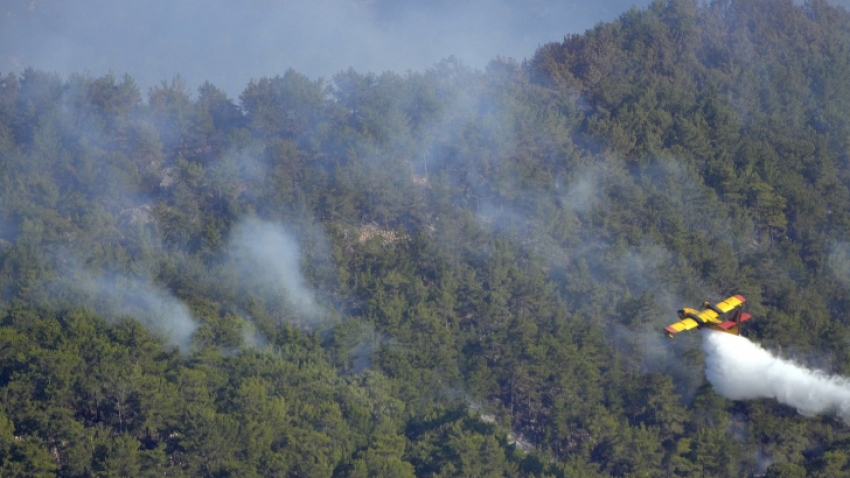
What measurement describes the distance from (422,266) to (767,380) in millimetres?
16583

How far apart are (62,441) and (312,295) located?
47.7ft

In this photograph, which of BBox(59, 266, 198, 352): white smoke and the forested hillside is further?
BBox(59, 266, 198, 352): white smoke

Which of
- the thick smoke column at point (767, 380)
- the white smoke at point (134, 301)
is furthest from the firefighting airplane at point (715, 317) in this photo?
the white smoke at point (134, 301)

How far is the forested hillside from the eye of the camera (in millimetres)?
43625

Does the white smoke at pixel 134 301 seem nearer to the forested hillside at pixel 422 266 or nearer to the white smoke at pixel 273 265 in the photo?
the forested hillside at pixel 422 266

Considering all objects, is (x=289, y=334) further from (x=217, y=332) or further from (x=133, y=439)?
(x=133, y=439)

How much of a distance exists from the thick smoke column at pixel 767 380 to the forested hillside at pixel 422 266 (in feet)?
1.72

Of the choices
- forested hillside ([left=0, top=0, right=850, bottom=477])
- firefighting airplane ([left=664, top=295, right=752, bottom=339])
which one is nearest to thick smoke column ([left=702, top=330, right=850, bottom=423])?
forested hillside ([left=0, top=0, right=850, bottom=477])

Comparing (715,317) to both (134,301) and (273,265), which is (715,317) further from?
(134,301)

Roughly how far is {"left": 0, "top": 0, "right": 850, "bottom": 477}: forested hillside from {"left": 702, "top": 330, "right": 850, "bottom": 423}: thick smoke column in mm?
524

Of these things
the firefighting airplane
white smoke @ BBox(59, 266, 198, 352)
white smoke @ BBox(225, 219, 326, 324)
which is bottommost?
the firefighting airplane

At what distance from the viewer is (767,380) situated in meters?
47.7

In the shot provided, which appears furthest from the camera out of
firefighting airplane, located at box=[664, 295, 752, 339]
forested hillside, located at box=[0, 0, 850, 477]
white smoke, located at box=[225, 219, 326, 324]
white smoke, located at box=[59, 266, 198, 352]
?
white smoke, located at box=[225, 219, 326, 324]

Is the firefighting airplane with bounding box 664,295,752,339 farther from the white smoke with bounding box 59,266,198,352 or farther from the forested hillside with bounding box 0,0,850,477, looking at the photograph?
the white smoke with bounding box 59,266,198,352
